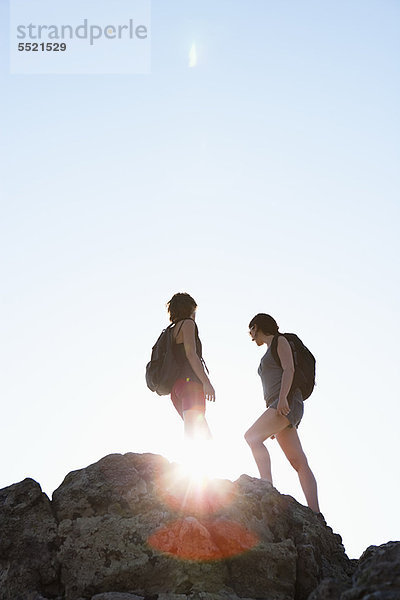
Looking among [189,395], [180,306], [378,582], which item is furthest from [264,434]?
[378,582]

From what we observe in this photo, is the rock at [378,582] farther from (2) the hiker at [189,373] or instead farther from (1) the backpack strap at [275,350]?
(1) the backpack strap at [275,350]

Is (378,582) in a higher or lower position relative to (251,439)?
lower

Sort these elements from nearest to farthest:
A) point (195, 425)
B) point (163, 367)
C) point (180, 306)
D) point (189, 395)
Answer: point (195, 425) → point (189, 395) → point (163, 367) → point (180, 306)

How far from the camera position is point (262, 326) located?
9.09 metres

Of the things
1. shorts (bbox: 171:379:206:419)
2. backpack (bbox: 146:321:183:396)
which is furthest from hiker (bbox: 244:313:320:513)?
backpack (bbox: 146:321:183:396)

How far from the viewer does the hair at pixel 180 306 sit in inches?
321

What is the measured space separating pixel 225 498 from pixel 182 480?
0.62 metres

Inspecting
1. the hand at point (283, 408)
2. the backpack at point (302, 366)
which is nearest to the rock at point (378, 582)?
the hand at point (283, 408)

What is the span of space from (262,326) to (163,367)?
197 centimetres

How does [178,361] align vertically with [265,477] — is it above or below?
above

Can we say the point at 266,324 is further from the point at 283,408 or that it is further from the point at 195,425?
the point at 195,425

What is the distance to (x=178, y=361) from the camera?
7.96 m

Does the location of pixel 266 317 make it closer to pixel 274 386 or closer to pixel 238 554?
pixel 274 386

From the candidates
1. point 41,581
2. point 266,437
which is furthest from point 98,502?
point 266,437
